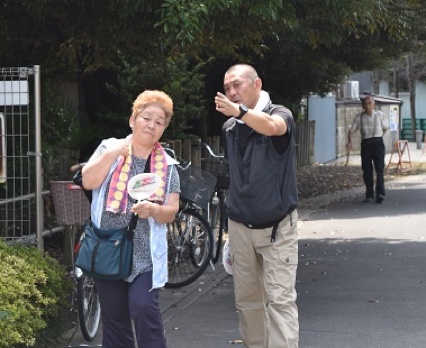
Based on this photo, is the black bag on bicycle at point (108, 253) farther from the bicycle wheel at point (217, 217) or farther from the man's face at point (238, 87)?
the bicycle wheel at point (217, 217)

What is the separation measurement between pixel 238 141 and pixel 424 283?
13.2 ft

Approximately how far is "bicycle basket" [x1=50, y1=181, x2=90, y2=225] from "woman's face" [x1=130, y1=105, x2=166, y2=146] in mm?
2143

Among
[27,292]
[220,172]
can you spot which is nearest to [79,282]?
[27,292]

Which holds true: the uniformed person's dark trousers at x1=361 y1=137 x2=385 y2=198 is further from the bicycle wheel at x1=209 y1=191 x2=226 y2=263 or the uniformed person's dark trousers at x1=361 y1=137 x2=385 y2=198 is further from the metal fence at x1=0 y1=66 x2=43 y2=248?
the metal fence at x1=0 y1=66 x2=43 y2=248

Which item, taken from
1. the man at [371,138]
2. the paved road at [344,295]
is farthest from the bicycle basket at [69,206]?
the man at [371,138]

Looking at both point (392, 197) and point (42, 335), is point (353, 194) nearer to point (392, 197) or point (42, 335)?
point (392, 197)

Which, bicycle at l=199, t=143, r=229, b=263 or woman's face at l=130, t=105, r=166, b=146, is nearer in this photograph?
woman's face at l=130, t=105, r=166, b=146

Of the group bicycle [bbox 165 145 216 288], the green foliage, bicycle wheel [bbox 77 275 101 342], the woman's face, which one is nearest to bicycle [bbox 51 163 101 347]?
bicycle wheel [bbox 77 275 101 342]

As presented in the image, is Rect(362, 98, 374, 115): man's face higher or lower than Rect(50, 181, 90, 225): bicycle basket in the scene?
higher

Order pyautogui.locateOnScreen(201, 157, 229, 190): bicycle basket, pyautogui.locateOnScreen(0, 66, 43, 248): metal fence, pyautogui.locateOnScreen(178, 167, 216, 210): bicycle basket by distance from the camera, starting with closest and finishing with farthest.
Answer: pyautogui.locateOnScreen(0, 66, 43, 248): metal fence < pyautogui.locateOnScreen(178, 167, 216, 210): bicycle basket < pyautogui.locateOnScreen(201, 157, 229, 190): bicycle basket

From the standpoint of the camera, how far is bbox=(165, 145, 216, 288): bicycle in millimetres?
9391

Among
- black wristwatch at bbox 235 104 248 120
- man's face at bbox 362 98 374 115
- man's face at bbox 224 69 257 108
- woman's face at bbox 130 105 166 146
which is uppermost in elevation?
man's face at bbox 362 98 374 115

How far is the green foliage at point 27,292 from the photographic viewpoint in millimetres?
5734

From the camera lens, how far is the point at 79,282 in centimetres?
713
